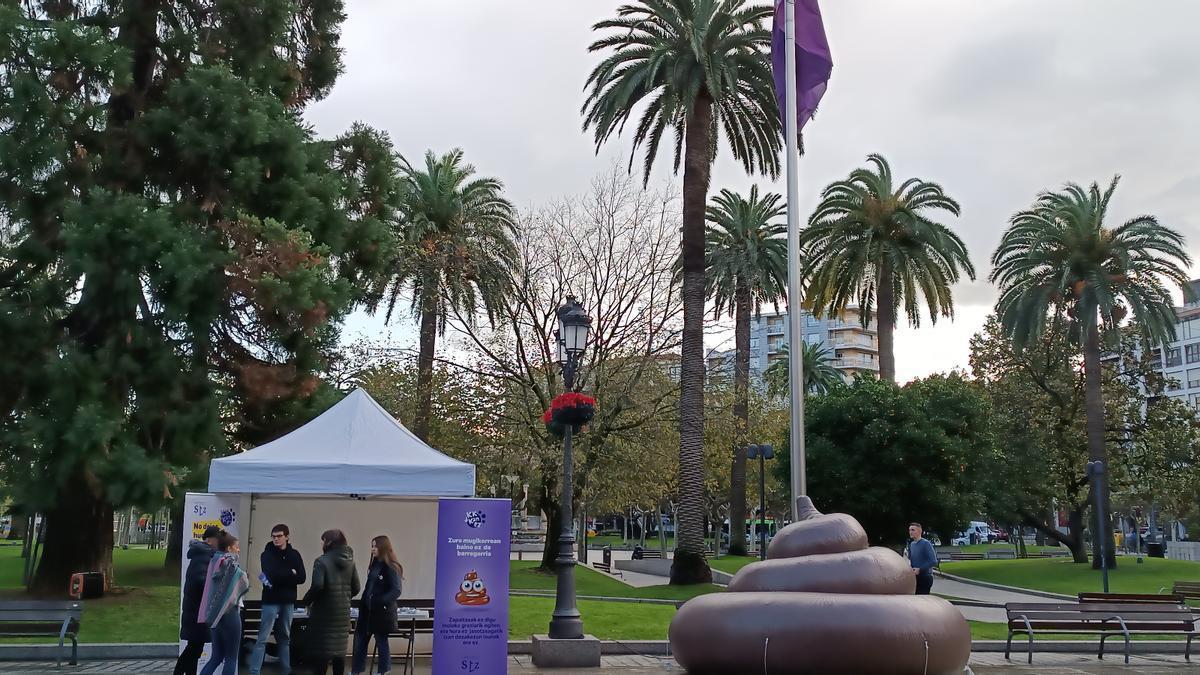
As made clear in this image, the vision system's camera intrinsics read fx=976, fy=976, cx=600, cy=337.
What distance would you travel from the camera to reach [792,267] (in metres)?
15.6

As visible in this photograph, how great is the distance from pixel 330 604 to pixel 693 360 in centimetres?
1681

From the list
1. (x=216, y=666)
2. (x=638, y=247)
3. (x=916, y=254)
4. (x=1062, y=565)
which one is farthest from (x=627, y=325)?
(x=1062, y=565)

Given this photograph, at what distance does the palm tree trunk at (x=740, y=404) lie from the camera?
34.8 m

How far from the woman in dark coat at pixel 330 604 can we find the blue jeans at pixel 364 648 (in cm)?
37

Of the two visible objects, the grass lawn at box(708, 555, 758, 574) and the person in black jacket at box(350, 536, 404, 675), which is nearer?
the person in black jacket at box(350, 536, 404, 675)

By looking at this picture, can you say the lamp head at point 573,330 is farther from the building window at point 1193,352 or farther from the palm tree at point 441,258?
the building window at point 1193,352

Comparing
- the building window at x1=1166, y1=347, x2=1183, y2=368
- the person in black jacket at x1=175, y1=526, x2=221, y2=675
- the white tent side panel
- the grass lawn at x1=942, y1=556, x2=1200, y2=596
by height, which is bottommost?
the grass lawn at x1=942, y1=556, x2=1200, y2=596

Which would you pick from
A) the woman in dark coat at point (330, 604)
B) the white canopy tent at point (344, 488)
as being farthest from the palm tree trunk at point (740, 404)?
the woman in dark coat at point (330, 604)

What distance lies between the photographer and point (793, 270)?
15438 millimetres

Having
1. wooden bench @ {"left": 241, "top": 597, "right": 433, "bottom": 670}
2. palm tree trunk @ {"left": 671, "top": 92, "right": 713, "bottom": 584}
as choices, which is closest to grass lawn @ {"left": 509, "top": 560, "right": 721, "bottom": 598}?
palm tree trunk @ {"left": 671, "top": 92, "right": 713, "bottom": 584}

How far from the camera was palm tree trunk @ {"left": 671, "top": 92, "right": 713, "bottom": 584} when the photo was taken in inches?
1039

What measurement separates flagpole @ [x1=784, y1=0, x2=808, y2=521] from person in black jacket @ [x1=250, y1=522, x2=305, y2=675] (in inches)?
279

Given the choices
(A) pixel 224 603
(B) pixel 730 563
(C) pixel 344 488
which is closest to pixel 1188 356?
(B) pixel 730 563

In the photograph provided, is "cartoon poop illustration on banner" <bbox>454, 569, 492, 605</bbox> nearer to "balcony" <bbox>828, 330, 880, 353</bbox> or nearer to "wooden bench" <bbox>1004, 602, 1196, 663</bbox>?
"wooden bench" <bbox>1004, 602, 1196, 663</bbox>
